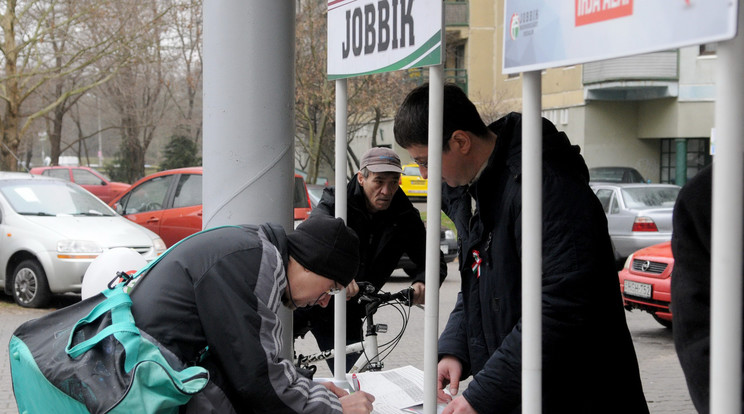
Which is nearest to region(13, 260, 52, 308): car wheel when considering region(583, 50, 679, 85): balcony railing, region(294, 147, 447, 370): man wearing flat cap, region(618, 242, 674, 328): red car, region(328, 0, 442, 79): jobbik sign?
region(294, 147, 447, 370): man wearing flat cap

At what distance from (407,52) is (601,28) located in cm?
122

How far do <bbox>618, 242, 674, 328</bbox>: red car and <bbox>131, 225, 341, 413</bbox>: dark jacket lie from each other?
769 cm

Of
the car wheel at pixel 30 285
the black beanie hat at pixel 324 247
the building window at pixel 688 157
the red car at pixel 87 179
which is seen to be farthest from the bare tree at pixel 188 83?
the black beanie hat at pixel 324 247

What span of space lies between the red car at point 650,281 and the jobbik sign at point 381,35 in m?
6.92

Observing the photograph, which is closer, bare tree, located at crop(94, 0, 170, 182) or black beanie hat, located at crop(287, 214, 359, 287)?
black beanie hat, located at crop(287, 214, 359, 287)

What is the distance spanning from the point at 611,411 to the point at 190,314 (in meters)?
1.28

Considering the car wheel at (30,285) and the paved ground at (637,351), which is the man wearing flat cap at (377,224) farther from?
the car wheel at (30,285)

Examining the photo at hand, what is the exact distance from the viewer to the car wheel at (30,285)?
10422 mm

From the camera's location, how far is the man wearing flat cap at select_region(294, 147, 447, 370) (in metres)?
4.79

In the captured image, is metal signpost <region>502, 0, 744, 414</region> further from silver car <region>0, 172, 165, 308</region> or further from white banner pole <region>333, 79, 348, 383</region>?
silver car <region>0, 172, 165, 308</region>

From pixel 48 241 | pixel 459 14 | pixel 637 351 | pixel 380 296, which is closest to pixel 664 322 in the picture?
pixel 637 351

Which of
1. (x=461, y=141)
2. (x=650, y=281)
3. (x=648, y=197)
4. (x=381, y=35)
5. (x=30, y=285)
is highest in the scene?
(x=381, y=35)

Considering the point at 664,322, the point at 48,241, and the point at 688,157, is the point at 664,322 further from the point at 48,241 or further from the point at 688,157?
the point at 688,157

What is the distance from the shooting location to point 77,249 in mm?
10344
